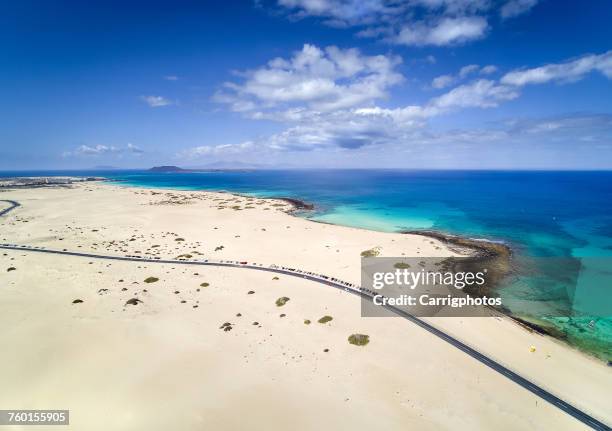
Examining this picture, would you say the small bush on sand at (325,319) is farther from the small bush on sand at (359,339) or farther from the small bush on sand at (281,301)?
the small bush on sand at (281,301)

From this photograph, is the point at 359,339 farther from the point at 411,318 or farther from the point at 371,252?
the point at 371,252

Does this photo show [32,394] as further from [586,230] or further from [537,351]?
[586,230]

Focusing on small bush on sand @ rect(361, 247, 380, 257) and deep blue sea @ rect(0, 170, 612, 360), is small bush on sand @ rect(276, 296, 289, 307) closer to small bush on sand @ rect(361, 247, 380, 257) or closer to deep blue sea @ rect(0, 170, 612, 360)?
small bush on sand @ rect(361, 247, 380, 257)

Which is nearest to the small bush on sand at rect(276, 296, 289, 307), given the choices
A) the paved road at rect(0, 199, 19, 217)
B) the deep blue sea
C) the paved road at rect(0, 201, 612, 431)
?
the paved road at rect(0, 201, 612, 431)

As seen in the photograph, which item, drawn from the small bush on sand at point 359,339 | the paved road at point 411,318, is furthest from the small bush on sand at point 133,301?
the small bush on sand at point 359,339

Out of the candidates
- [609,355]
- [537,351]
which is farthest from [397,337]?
[609,355]

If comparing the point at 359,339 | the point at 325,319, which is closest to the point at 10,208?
the point at 325,319

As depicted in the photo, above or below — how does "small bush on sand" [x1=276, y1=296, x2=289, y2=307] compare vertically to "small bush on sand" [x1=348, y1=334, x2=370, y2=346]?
above
